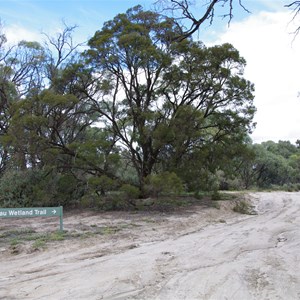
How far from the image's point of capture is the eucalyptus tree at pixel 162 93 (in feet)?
67.3

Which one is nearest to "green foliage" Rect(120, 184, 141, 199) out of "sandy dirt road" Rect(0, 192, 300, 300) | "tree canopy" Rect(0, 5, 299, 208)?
"tree canopy" Rect(0, 5, 299, 208)

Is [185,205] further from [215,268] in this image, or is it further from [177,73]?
[215,268]

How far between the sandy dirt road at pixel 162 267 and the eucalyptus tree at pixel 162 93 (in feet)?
26.7

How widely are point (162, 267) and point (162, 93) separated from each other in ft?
51.6

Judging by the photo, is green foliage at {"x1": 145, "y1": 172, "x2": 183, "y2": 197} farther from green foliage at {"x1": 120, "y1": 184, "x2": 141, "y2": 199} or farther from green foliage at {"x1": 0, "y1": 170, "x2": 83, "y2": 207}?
green foliage at {"x1": 0, "y1": 170, "x2": 83, "y2": 207}

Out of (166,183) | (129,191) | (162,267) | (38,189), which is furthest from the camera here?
(38,189)

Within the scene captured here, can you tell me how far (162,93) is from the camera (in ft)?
74.1

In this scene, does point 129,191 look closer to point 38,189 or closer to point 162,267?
point 38,189

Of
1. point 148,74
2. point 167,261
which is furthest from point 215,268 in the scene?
point 148,74

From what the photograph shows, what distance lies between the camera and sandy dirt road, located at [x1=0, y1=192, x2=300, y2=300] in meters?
6.12

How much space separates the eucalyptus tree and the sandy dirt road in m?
8.15

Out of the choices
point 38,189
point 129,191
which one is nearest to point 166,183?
point 129,191

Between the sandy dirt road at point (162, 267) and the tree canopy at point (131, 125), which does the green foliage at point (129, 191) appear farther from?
the sandy dirt road at point (162, 267)

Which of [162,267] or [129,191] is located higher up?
[129,191]
